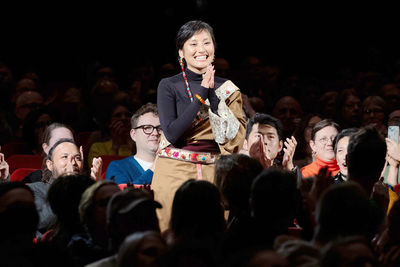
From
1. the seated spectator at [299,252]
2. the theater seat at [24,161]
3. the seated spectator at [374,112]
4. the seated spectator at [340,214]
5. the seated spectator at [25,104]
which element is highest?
the seated spectator at [25,104]

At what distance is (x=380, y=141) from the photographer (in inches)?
102

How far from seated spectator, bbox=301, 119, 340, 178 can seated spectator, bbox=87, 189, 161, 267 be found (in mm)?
2189

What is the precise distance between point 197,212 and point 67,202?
610 millimetres

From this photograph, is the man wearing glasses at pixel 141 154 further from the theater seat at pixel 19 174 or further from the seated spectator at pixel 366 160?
the seated spectator at pixel 366 160

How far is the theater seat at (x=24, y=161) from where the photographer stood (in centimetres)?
467

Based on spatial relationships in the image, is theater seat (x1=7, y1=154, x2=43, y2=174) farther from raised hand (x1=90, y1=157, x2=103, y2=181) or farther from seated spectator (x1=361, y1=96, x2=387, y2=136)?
seated spectator (x1=361, y1=96, x2=387, y2=136)

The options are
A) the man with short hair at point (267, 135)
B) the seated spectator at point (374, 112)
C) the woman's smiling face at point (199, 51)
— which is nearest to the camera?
the woman's smiling face at point (199, 51)

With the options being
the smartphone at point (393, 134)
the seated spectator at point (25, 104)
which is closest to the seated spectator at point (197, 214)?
the smartphone at point (393, 134)

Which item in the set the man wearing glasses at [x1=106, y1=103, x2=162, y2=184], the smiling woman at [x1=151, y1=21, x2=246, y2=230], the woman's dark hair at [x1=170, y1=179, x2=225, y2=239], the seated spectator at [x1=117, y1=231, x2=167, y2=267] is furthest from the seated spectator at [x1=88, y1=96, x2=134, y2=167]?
the seated spectator at [x1=117, y1=231, x2=167, y2=267]

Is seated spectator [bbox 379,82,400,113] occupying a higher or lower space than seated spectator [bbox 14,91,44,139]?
lower

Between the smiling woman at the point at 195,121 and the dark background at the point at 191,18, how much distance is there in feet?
15.1

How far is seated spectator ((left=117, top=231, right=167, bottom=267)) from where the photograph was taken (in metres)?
2.03

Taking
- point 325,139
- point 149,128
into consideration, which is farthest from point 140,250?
point 325,139

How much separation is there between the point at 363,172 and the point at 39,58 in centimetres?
589
